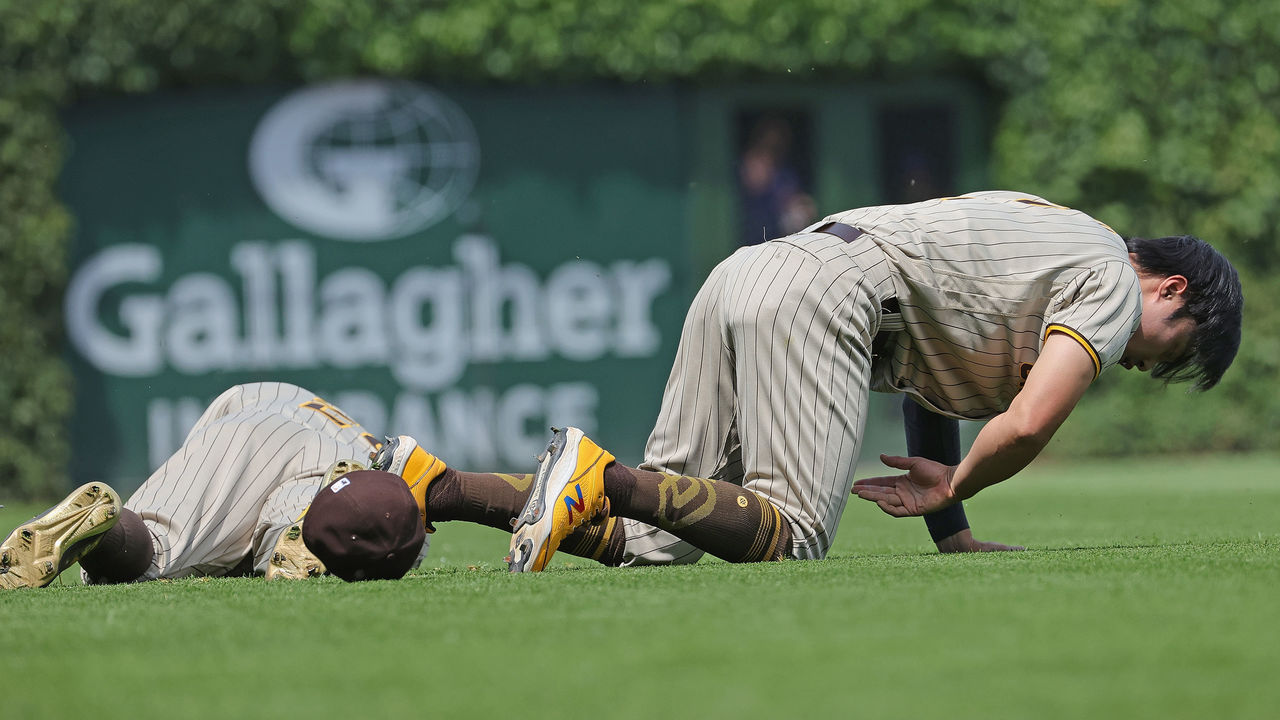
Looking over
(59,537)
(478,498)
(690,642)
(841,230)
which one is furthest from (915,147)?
(690,642)

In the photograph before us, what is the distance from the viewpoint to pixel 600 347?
31.9 ft

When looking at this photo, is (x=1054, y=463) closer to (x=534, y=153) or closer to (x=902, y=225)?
(x=534, y=153)

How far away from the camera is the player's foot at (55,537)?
3219mm

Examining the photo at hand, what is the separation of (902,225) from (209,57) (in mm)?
6948

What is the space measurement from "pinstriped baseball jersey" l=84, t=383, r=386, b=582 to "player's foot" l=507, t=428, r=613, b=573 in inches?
27.1

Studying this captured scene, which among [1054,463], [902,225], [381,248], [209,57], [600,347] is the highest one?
[209,57]

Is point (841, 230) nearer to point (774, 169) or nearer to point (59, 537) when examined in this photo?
point (59, 537)

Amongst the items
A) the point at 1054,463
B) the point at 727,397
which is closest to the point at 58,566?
the point at 727,397

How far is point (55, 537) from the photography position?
127 inches

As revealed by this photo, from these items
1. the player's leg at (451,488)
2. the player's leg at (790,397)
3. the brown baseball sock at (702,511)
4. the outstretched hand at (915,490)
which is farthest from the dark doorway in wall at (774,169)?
the player's leg at (451,488)

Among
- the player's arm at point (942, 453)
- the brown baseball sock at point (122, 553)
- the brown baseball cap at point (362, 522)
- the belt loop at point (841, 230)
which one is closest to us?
the brown baseball cap at point (362, 522)

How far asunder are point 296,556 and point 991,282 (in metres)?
1.80

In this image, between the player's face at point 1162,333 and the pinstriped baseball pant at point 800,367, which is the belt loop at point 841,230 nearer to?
the pinstriped baseball pant at point 800,367

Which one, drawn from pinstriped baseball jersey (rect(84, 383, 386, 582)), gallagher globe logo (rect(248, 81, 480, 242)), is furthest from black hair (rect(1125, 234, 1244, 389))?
gallagher globe logo (rect(248, 81, 480, 242))
